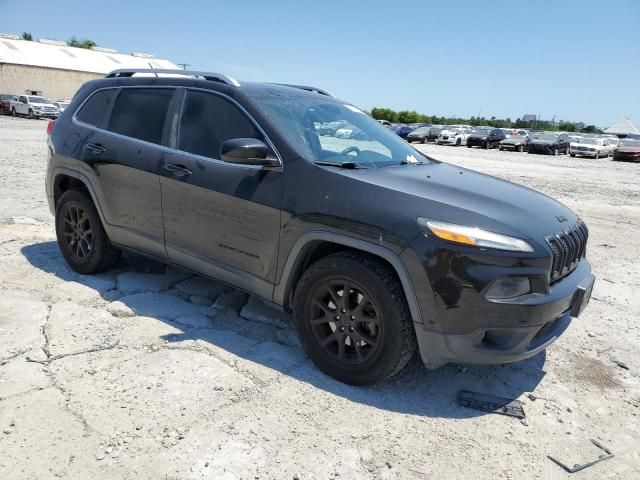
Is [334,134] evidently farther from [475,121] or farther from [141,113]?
[475,121]

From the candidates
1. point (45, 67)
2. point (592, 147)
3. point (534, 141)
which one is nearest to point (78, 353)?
point (592, 147)

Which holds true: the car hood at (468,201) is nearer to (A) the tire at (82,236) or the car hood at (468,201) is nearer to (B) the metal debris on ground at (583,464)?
(B) the metal debris on ground at (583,464)

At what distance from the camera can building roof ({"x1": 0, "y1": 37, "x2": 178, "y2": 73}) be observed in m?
48.3

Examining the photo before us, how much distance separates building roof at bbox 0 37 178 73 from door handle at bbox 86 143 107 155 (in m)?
47.0

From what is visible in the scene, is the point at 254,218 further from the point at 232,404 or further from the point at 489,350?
the point at 489,350

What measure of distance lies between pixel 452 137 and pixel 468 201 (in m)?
37.0

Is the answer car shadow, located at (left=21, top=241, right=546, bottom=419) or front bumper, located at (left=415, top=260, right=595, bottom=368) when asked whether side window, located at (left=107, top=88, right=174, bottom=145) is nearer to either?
car shadow, located at (left=21, top=241, right=546, bottom=419)

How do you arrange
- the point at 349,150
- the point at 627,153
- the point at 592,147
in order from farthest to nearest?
1. the point at 592,147
2. the point at 627,153
3. the point at 349,150

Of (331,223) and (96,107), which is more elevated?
(96,107)

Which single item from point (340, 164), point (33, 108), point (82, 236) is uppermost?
point (340, 164)

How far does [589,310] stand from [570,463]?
243 cm

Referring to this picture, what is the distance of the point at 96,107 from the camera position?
14.5 ft

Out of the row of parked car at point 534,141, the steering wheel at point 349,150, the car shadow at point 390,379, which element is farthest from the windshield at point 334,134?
the row of parked car at point 534,141

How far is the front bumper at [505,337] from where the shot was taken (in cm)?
262
